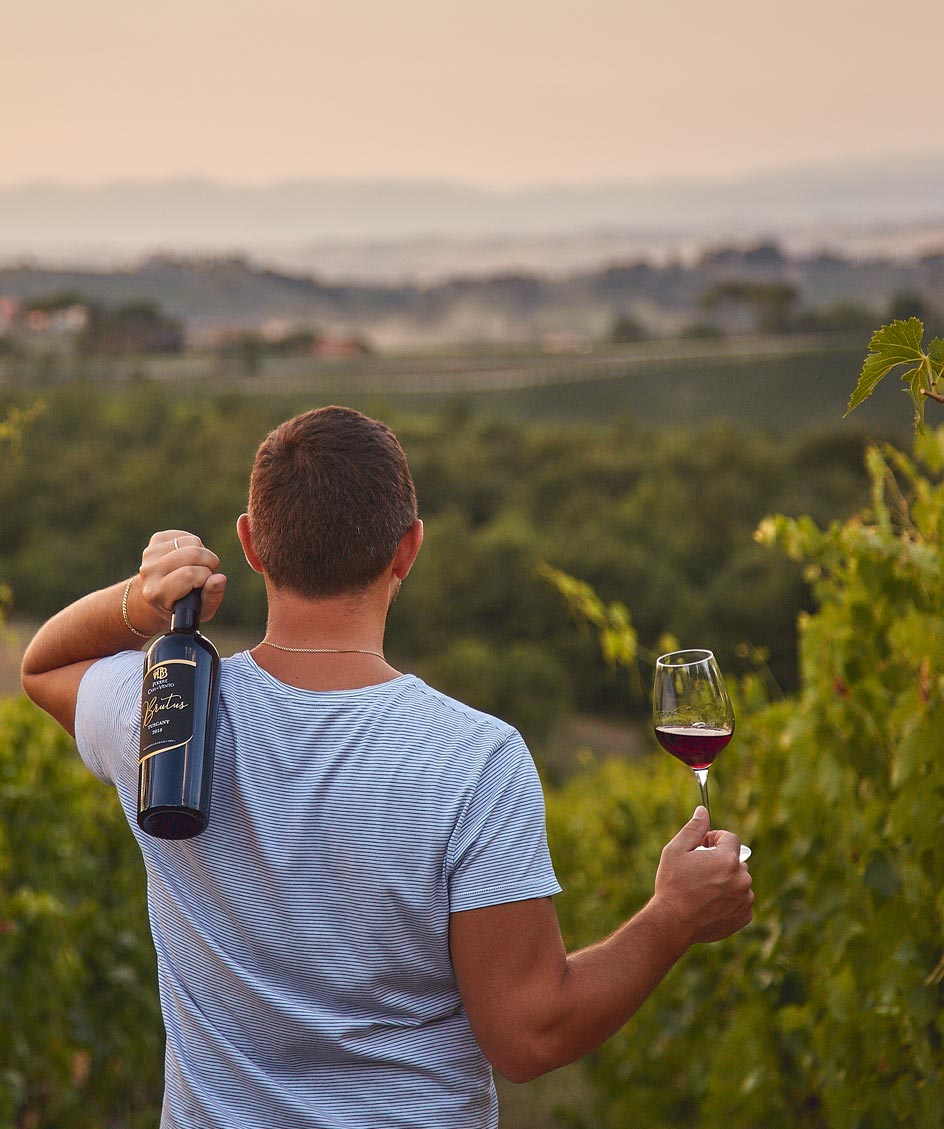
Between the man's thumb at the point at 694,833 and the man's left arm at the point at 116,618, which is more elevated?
the man's left arm at the point at 116,618

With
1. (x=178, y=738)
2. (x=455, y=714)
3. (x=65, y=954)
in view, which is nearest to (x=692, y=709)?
(x=455, y=714)

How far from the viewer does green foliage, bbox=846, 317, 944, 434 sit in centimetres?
143

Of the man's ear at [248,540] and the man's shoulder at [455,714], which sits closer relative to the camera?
the man's shoulder at [455,714]

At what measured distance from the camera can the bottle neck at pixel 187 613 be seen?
148 centimetres

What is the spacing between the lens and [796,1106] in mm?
3158

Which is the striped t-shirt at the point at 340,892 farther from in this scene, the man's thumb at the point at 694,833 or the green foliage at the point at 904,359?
the green foliage at the point at 904,359

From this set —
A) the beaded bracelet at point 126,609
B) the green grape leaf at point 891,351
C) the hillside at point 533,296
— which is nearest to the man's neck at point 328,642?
the beaded bracelet at point 126,609

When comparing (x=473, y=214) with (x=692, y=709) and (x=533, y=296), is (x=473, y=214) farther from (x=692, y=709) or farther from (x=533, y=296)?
(x=692, y=709)

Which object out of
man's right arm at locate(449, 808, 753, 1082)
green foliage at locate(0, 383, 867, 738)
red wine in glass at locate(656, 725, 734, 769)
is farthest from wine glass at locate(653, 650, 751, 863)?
green foliage at locate(0, 383, 867, 738)

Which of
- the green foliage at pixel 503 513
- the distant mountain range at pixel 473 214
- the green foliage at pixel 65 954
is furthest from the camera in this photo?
the distant mountain range at pixel 473 214

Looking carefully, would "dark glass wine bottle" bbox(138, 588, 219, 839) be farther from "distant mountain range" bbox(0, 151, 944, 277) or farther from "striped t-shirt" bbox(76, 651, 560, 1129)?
"distant mountain range" bbox(0, 151, 944, 277)

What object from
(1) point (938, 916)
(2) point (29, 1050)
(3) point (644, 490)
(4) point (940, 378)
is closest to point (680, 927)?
(4) point (940, 378)

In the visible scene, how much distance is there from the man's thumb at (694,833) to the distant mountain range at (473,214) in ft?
122

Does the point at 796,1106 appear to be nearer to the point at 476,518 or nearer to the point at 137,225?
the point at 476,518
